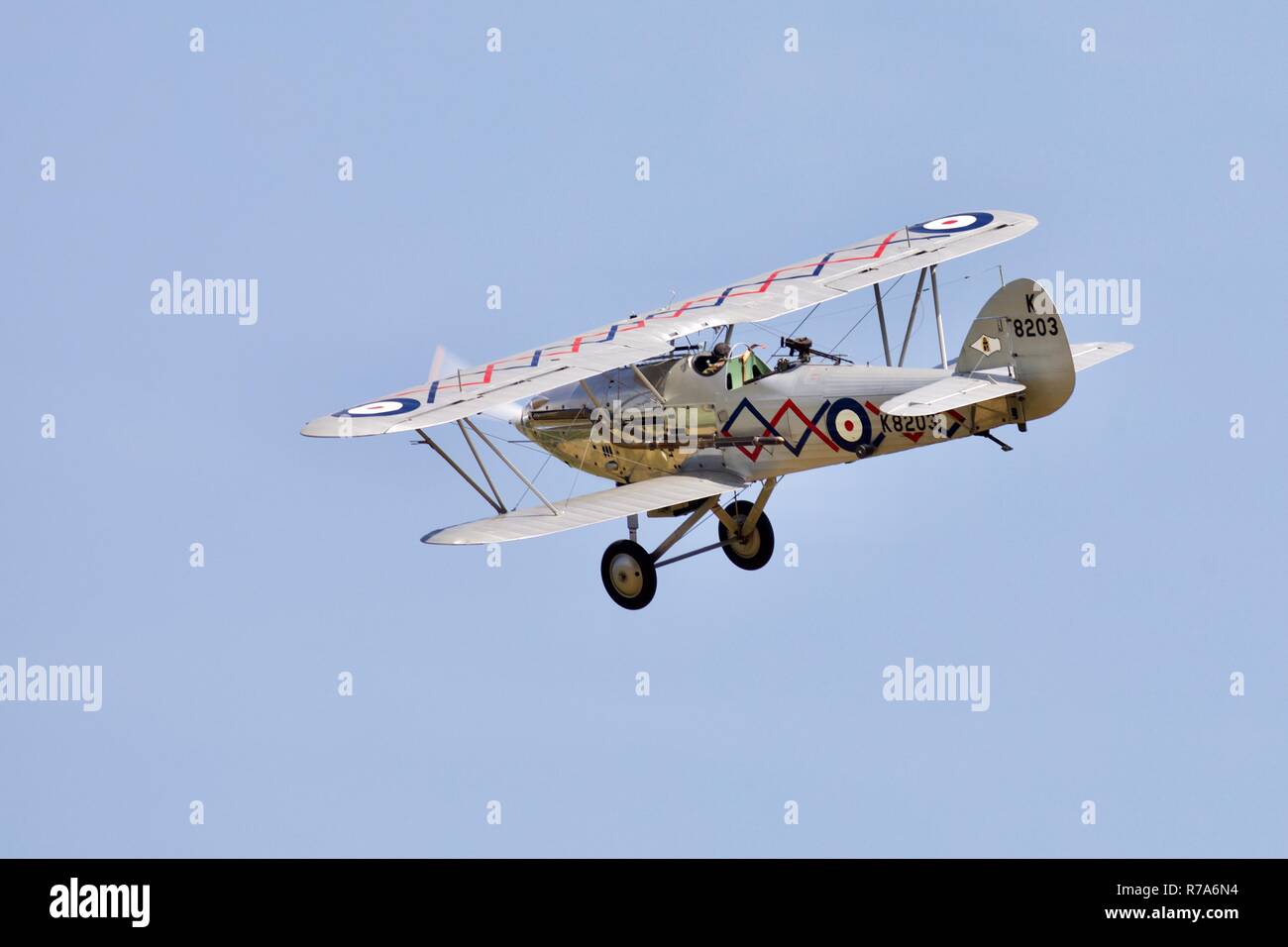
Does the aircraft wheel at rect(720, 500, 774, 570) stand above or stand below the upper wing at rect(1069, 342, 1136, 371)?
below

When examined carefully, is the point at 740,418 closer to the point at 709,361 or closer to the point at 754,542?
the point at 709,361

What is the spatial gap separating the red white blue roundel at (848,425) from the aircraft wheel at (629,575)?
3.07 meters

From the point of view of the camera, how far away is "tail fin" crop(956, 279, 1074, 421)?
3562cm

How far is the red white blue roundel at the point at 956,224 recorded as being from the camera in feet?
135

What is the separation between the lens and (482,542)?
3569cm

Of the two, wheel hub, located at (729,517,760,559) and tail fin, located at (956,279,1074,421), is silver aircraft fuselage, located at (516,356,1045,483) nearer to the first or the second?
tail fin, located at (956,279,1074,421)

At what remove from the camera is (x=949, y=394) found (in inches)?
1391

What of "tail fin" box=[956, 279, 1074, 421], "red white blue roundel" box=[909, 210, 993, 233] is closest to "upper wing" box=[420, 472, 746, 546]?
"tail fin" box=[956, 279, 1074, 421]

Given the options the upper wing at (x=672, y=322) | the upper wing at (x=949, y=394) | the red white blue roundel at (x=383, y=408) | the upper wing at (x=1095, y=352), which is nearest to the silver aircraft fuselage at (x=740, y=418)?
the upper wing at (x=949, y=394)

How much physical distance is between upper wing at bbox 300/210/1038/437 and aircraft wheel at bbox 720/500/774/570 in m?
2.92

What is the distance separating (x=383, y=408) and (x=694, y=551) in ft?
16.7

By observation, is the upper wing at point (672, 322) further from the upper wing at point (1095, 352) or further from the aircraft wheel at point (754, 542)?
the aircraft wheel at point (754, 542)
